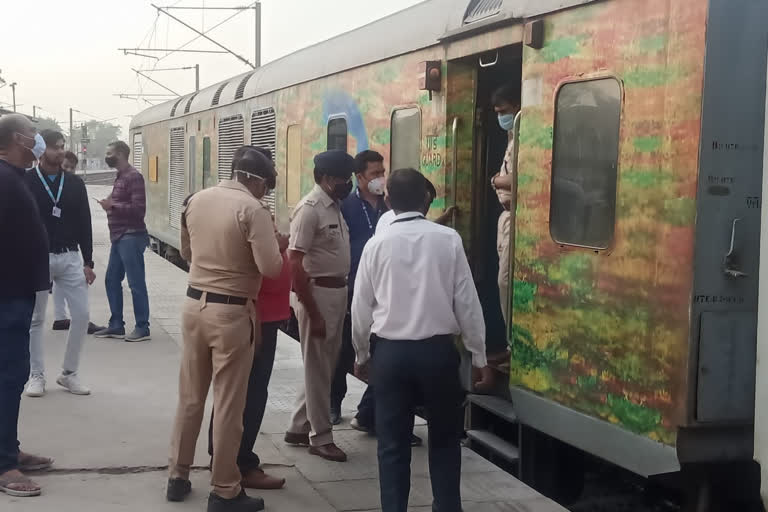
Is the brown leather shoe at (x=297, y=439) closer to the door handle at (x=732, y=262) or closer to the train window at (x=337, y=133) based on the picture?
the door handle at (x=732, y=262)

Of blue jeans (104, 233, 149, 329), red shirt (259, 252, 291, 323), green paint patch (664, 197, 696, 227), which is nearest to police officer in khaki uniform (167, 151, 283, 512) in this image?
red shirt (259, 252, 291, 323)

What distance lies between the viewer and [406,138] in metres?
7.39

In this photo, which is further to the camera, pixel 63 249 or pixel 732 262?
pixel 63 249

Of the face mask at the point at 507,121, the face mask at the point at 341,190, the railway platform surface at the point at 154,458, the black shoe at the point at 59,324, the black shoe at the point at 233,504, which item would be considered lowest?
the railway platform surface at the point at 154,458

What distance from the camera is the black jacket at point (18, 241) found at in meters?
5.03

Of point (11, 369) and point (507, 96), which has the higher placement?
point (507, 96)

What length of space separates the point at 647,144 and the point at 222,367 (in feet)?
7.22

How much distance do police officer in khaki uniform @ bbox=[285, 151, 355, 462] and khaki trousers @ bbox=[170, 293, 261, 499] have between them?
0.78 metres

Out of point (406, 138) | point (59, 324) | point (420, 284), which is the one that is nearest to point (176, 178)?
point (59, 324)

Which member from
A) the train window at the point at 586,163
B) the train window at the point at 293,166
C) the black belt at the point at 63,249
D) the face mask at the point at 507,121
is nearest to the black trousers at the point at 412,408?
the train window at the point at 586,163

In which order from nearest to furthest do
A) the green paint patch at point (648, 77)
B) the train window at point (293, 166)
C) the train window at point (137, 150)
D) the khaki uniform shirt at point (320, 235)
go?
the green paint patch at point (648, 77) → the khaki uniform shirt at point (320, 235) → the train window at point (293, 166) → the train window at point (137, 150)

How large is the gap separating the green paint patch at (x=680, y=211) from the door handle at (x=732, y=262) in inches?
7.6

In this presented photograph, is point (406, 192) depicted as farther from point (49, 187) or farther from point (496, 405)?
point (49, 187)

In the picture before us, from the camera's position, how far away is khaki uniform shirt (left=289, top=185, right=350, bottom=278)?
218 inches
